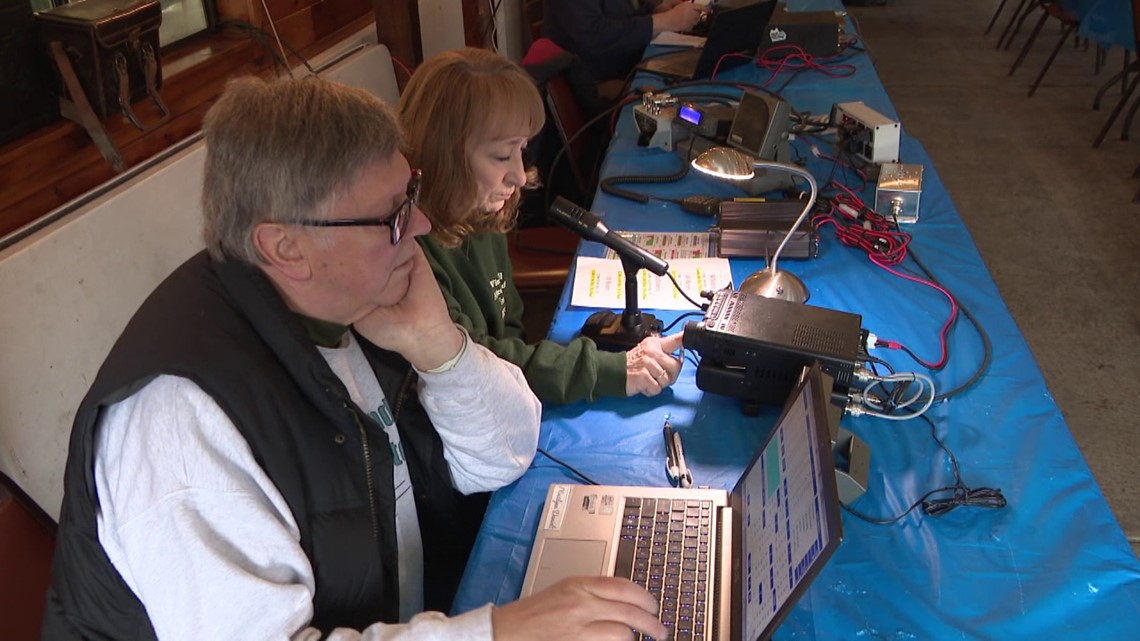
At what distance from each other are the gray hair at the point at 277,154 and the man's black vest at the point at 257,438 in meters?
0.07

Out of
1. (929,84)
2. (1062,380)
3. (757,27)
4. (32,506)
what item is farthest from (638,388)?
(929,84)

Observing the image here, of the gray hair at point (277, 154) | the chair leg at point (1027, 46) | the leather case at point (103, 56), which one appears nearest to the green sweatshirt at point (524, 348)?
the gray hair at point (277, 154)

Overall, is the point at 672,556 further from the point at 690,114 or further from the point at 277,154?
the point at 690,114

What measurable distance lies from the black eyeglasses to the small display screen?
1404mm

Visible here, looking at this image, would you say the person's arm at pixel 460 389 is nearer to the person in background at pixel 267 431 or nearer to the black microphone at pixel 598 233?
the person in background at pixel 267 431

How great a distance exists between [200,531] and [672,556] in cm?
55

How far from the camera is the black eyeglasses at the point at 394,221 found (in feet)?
2.87

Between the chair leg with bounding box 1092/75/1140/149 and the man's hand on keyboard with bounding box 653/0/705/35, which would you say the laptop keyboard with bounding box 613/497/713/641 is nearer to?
the man's hand on keyboard with bounding box 653/0/705/35

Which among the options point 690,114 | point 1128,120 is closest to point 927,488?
point 690,114

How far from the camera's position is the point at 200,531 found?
2.52 feet

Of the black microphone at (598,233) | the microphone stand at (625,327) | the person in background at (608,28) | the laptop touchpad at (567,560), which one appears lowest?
the person in background at (608,28)

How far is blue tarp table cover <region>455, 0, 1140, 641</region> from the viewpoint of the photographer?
0.96 meters

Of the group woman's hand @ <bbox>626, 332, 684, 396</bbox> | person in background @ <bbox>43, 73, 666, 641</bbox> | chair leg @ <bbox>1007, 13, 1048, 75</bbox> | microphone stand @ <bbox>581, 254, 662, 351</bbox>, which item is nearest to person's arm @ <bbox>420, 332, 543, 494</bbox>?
person in background @ <bbox>43, 73, 666, 641</bbox>

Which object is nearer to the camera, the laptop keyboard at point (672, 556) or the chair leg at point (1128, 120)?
the laptop keyboard at point (672, 556)
